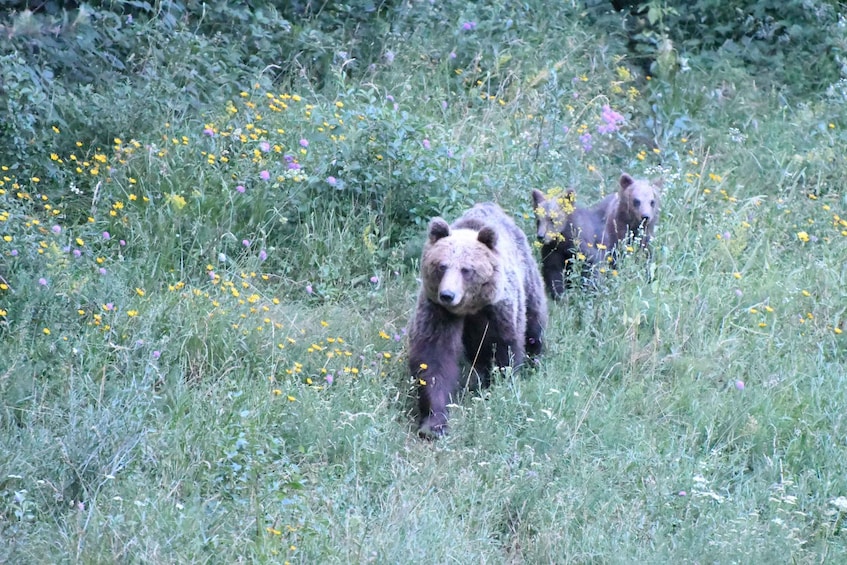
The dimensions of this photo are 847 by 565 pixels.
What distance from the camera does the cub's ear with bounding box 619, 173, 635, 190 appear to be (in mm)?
8617

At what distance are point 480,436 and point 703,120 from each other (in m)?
5.37

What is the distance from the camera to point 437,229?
21.7 feet

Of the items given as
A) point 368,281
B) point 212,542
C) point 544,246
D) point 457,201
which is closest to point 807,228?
point 544,246

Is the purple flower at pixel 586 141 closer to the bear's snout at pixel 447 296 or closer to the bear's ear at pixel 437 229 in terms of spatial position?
the bear's ear at pixel 437 229

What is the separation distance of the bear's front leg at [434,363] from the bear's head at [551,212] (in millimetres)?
1416

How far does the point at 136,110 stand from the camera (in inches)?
315

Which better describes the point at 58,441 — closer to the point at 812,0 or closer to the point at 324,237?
the point at 324,237

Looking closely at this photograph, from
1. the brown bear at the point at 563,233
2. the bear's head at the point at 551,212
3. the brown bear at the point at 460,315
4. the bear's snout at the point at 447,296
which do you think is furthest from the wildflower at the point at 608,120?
the bear's snout at the point at 447,296

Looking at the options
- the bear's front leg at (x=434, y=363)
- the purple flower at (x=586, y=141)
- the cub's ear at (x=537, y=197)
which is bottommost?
the bear's front leg at (x=434, y=363)

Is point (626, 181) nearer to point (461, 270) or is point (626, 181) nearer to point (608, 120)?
point (608, 120)

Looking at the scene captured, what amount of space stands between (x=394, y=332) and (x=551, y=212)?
4.43 feet

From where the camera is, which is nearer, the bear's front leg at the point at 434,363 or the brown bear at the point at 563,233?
the bear's front leg at the point at 434,363

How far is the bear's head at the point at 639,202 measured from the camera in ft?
27.4

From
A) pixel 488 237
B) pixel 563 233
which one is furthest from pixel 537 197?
pixel 488 237
